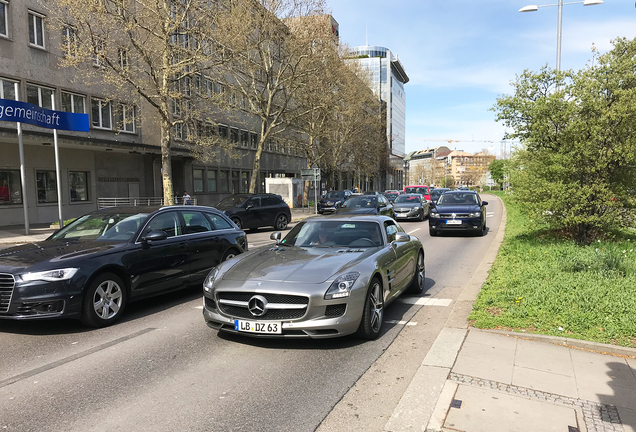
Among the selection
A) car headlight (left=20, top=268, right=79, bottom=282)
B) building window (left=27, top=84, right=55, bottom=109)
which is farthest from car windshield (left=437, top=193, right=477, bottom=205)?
building window (left=27, top=84, right=55, bottom=109)

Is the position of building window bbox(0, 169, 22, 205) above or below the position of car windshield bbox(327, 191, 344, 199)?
above

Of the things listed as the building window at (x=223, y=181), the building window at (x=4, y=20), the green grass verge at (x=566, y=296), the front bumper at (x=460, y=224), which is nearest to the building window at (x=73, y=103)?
the building window at (x=4, y=20)

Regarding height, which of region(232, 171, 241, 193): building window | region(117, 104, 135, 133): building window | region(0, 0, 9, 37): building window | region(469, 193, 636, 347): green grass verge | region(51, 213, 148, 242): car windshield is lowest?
region(469, 193, 636, 347): green grass verge

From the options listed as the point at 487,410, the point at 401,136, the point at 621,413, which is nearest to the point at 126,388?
the point at 487,410

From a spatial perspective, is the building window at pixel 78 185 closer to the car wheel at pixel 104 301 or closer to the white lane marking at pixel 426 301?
the car wheel at pixel 104 301

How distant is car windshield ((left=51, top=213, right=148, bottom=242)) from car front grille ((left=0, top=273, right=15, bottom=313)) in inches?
53.9

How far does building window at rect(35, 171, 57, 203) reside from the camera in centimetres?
2355

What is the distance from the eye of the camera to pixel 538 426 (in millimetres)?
3215

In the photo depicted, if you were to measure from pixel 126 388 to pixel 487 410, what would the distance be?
2.91 metres

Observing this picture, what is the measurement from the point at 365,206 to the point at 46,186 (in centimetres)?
1679

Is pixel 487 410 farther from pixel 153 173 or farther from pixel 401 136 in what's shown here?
pixel 401 136

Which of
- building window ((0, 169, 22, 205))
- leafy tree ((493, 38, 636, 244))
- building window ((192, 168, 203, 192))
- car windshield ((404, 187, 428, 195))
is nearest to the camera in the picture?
leafy tree ((493, 38, 636, 244))

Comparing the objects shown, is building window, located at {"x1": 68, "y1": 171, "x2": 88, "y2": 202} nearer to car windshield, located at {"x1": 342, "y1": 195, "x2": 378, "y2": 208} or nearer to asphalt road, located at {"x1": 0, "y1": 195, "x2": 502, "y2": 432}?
car windshield, located at {"x1": 342, "y1": 195, "x2": 378, "y2": 208}

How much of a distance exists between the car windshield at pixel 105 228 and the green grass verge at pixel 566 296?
4.83 m
